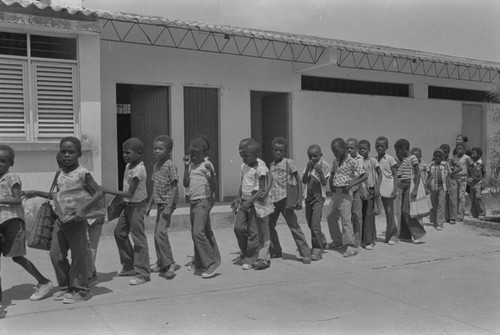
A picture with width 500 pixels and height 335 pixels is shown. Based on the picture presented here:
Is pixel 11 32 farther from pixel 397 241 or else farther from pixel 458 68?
pixel 458 68

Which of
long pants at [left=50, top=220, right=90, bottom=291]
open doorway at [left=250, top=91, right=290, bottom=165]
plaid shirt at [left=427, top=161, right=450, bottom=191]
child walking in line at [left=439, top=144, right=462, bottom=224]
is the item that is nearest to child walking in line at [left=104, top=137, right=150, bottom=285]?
long pants at [left=50, top=220, right=90, bottom=291]

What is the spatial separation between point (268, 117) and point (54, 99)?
600cm

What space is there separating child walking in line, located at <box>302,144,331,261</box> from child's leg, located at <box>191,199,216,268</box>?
158 cm

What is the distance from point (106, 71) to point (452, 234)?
7.02 m

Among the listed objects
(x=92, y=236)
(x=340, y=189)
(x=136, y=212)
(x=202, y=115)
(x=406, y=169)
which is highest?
(x=202, y=115)

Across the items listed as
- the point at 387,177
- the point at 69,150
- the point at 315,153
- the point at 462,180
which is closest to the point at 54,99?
the point at 69,150

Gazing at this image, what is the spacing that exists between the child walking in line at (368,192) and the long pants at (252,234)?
1870mm

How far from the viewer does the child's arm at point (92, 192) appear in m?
4.53

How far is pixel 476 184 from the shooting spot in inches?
404

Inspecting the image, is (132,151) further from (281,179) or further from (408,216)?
(408,216)

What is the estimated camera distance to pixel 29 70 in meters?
7.82

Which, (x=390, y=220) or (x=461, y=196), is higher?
(x=461, y=196)

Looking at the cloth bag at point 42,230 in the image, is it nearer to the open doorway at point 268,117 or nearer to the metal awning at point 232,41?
the metal awning at point 232,41

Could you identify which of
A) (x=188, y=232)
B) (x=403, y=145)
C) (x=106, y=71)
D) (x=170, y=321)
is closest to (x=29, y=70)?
(x=106, y=71)
